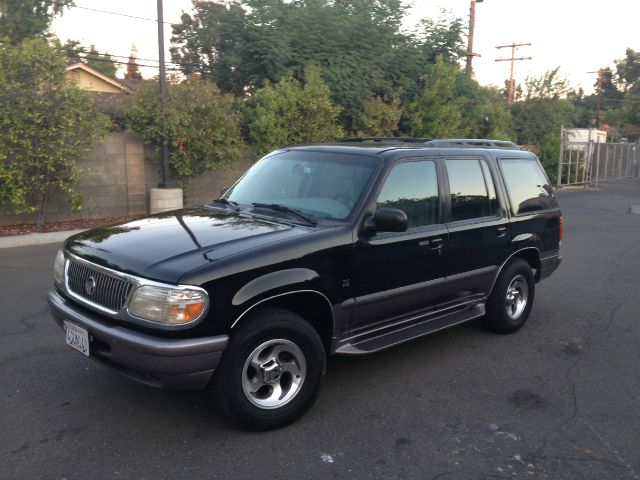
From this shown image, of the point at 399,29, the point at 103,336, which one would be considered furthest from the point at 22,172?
the point at 399,29

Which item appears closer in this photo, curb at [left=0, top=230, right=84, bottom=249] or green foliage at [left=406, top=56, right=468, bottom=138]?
curb at [left=0, top=230, right=84, bottom=249]

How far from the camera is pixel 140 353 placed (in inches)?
131

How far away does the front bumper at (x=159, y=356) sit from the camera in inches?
130

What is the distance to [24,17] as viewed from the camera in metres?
32.5

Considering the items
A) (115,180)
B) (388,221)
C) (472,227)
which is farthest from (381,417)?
(115,180)

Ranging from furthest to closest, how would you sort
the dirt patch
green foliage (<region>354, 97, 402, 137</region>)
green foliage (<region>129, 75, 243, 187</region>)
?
green foliage (<region>354, 97, 402, 137</region>) < green foliage (<region>129, 75, 243, 187</region>) < the dirt patch

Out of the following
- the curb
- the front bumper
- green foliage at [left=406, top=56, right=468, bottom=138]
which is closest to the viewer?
the front bumper

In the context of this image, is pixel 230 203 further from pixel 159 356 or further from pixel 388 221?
pixel 159 356

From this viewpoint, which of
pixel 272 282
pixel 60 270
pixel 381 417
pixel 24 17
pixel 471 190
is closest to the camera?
pixel 272 282

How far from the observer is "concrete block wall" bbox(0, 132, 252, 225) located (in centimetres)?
1292

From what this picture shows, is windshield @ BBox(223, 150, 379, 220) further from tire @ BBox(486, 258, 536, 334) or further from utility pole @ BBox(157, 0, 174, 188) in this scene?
utility pole @ BBox(157, 0, 174, 188)

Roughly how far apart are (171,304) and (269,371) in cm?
81

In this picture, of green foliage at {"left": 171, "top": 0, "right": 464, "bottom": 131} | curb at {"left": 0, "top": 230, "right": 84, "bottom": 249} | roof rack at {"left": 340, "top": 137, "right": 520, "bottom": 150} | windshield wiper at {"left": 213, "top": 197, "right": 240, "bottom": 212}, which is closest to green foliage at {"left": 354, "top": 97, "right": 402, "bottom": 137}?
green foliage at {"left": 171, "top": 0, "right": 464, "bottom": 131}

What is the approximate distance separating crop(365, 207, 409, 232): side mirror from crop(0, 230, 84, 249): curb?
837cm
